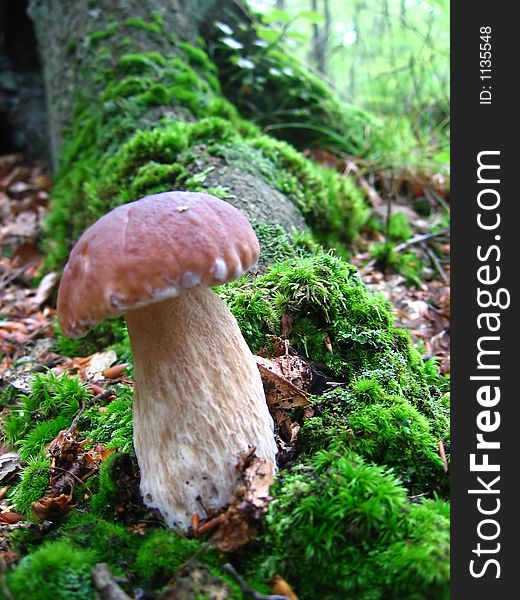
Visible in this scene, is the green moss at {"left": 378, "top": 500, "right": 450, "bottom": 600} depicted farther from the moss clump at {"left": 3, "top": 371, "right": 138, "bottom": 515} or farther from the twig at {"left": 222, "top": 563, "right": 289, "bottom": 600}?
the moss clump at {"left": 3, "top": 371, "right": 138, "bottom": 515}

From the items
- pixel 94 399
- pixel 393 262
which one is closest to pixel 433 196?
pixel 393 262

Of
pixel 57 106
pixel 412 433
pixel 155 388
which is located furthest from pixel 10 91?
pixel 412 433

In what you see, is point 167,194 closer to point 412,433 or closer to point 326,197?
point 412,433

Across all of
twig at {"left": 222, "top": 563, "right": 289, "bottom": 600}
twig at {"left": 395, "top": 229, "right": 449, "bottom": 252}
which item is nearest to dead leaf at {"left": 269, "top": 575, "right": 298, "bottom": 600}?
twig at {"left": 222, "top": 563, "right": 289, "bottom": 600}

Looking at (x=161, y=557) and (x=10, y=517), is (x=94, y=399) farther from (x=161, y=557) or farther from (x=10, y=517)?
(x=161, y=557)

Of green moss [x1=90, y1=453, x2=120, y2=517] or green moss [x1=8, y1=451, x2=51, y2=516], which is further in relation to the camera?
green moss [x1=8, y1=451, x2=51, y2=516]
